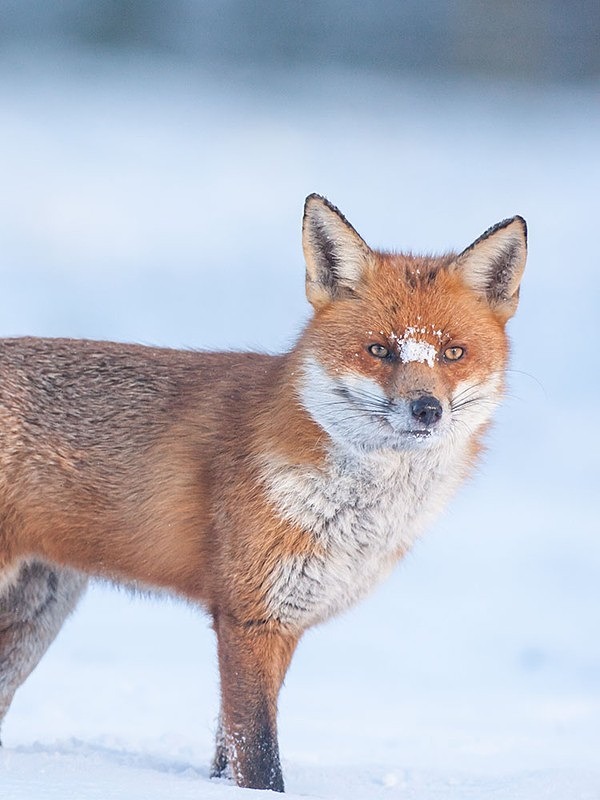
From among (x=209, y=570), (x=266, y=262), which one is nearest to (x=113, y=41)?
(x=266, y=262)

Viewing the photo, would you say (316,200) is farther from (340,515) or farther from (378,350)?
(340,515)

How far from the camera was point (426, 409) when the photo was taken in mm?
3613

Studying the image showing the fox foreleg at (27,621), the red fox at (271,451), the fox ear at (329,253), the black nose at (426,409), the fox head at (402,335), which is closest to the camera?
the black nose at (426,409)

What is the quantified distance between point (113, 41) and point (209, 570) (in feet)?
52.7

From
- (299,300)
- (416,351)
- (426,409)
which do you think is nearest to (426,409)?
(426,409)

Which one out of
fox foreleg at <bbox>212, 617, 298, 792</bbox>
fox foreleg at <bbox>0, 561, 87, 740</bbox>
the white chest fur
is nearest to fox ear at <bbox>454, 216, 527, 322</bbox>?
the white chest fur

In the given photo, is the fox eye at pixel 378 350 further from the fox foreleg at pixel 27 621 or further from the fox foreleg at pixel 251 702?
the fox foreleg at pixel 27 621

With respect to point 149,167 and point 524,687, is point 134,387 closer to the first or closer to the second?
point 524,687

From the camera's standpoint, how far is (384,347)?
3807 mm

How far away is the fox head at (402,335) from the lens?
3729 millimetres

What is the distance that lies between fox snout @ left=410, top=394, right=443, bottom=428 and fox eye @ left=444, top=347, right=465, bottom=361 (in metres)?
0.22

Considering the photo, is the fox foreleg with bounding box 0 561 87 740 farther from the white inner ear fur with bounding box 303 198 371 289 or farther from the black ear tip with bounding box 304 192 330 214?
the black ear tip with bounding box 304 192 330 214

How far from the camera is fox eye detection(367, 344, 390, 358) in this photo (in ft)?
12.5

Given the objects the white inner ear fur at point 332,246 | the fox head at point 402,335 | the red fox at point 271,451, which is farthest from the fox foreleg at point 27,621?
the white inner ear fur at point 332,246
